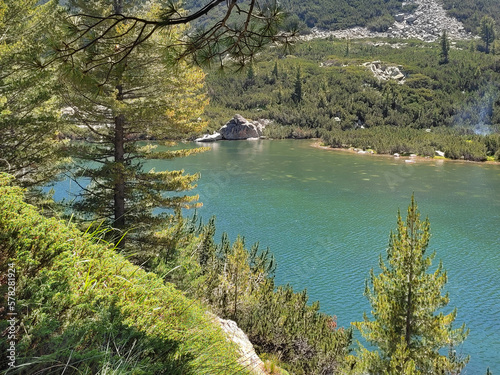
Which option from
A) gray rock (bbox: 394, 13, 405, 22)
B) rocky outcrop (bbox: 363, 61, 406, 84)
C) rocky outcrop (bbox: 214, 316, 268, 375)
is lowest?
rocky outcrop (bbox: 214, 316, 268, 375)

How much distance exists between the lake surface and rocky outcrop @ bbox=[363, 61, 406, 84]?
52.5 metres

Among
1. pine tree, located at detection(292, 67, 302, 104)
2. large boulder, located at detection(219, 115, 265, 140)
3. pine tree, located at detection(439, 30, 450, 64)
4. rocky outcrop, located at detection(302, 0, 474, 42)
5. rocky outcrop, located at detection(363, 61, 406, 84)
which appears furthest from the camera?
rocky outcrop, located at detection(302, 0, 474, 42)

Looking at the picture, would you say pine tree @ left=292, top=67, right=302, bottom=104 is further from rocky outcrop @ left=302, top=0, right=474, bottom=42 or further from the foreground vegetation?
the foreground vegetation

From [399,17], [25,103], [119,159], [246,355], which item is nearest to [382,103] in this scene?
[119,159]

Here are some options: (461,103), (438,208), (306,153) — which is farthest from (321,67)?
(438,208)

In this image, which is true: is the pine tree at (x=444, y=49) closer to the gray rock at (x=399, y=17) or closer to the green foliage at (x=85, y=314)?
the gray rock at (x=399, y=17)

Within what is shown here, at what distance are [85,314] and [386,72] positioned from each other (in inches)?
4174

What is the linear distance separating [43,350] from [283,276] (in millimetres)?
16443

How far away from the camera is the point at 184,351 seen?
2.48 meters

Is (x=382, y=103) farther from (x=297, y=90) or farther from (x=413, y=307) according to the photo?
(x=413, y=307)

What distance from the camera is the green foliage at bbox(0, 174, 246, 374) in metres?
1.91

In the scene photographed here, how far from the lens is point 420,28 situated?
16700 centimetres

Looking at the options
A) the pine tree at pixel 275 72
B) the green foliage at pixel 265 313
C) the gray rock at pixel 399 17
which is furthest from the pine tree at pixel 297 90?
the gray rock at pixel 399 17

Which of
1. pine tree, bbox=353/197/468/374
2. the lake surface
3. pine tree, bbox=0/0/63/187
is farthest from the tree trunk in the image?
the lake surface
